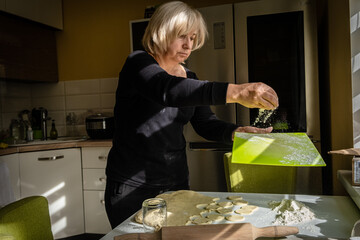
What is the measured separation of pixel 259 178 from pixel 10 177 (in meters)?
1.81

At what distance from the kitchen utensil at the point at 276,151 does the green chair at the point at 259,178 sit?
1.93ft

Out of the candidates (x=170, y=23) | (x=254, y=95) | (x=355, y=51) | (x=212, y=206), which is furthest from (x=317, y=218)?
(x=355, y=51)

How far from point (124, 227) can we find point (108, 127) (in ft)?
5.97

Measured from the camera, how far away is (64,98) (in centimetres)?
324

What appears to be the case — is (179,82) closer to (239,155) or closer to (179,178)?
(239,155)

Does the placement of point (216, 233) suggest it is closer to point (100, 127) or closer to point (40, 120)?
point (100, 127)

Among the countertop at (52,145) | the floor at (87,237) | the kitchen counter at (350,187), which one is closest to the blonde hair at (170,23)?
the kitchen counter at (350,187)

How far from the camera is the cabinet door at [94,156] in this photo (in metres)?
2.49

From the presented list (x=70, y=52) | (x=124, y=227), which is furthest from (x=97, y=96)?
(x=124, y=227)

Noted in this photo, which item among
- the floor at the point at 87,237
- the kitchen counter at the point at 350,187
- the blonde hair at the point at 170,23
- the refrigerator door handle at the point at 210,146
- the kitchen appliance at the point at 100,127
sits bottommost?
the floor at the point at 87,237

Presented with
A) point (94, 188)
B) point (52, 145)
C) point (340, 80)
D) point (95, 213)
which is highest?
point (340, 80)

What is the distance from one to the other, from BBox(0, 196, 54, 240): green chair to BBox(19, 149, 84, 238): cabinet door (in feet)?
5.28

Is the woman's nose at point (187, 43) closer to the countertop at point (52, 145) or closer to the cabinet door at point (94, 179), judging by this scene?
the countertop at point (52, 145)

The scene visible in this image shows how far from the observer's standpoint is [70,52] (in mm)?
3266
